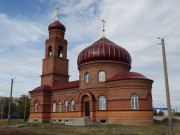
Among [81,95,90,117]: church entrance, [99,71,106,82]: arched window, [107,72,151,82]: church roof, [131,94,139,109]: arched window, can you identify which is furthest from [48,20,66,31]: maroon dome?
[131,94,139,109]: arched window

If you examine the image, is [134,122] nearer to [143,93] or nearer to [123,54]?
[143,93]

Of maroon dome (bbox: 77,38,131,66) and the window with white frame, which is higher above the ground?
maroon dome (bbox: 77,38,131,66)

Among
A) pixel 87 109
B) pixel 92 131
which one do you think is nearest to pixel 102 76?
pixel 87 109

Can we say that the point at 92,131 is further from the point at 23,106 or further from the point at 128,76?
the point at 23,106

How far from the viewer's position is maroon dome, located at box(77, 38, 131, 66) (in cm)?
3303

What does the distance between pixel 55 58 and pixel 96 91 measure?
1379 centimetres

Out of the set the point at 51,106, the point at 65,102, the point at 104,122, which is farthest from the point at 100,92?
the point at 51,106

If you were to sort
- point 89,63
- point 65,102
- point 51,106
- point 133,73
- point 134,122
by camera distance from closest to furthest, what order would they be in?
point 134,122
point 133,73
point 89,63
point 65,102
point 51,106

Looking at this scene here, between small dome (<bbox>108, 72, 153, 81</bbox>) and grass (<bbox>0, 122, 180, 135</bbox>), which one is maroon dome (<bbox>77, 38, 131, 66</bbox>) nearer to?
small dome (<bbox>108, 72, 153, 81</bbox>)

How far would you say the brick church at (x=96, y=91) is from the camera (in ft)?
97.2

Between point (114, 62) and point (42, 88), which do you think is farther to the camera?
point (42, 88)

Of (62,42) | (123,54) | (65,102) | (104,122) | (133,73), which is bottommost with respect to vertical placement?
(104,122)

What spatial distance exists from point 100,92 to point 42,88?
43.4 ft

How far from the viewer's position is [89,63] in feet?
111
